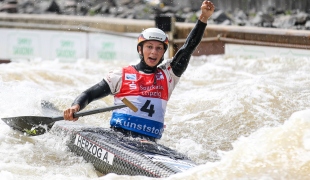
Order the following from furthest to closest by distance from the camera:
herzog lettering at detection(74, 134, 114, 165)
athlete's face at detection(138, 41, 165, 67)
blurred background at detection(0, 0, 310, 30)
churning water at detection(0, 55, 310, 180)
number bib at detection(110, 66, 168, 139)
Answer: blurred background at detection(0, 0, 310, 30) → athlete's face at detection(138, 41, 165, 67) → number bib at detection(110, 66, 168, 139) → herzog lettering at detection(74, 134, 114, 165) → churning water at detection(0, 55, 310, 180)

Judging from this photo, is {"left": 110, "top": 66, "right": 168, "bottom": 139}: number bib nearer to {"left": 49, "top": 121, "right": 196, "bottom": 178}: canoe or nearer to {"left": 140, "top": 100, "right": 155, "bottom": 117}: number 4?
{"left": 140, "top": 100, "right": 155, "bottom": 117}: number 4

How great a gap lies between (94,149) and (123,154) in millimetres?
496

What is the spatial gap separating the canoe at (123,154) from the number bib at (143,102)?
0.51 ft

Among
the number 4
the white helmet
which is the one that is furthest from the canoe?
the white helmet

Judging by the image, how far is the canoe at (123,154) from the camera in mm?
5672

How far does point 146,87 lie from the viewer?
646cm

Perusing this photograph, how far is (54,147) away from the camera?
709 cm

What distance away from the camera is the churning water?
5.45 meters

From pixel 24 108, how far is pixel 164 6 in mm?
10320

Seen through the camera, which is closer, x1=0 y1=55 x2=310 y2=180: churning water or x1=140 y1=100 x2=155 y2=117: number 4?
x1=0 y1=55 x2=310 y2=180: churning water

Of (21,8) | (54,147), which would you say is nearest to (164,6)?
(21,8)

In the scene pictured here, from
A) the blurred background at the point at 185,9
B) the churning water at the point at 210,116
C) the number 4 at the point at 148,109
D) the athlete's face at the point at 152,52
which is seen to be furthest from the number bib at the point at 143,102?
the blurred background at the point at 185,9

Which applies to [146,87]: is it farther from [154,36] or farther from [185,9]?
[185,9]

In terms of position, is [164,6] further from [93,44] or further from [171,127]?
[171,127]
